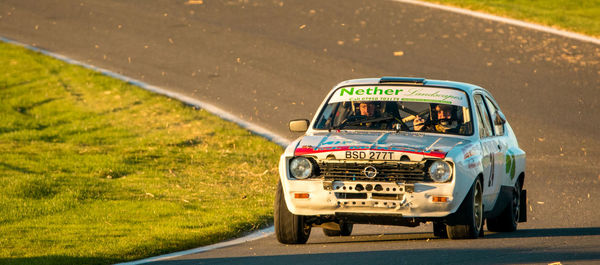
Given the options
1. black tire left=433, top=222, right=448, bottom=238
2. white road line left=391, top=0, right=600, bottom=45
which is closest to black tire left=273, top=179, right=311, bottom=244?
black tire left=433, top=222, right=448, bottom=238

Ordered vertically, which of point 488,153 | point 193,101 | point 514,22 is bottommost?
point 193,101

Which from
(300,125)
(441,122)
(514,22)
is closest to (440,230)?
(441,122)

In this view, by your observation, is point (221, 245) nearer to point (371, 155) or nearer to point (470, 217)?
point (371, 155)

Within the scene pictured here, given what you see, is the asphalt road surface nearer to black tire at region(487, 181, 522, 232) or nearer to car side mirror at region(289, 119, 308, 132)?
black tire at region(487, 181, 522, 232)

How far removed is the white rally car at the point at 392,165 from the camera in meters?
9.42

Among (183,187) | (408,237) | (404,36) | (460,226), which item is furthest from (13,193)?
(404,36)

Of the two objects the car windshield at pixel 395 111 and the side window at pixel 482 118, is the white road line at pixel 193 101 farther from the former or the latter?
the car windshield at pixel 395 111

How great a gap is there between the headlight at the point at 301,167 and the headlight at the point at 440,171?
3.47 ft

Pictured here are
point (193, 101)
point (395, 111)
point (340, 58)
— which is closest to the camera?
point (395, 111)

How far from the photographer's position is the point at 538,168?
1554 cm

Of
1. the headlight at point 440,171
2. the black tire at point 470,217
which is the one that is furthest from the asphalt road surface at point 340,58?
the headlight at point 440,171

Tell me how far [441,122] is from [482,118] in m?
0.68

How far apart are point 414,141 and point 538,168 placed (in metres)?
6.18

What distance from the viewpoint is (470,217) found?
964cm
